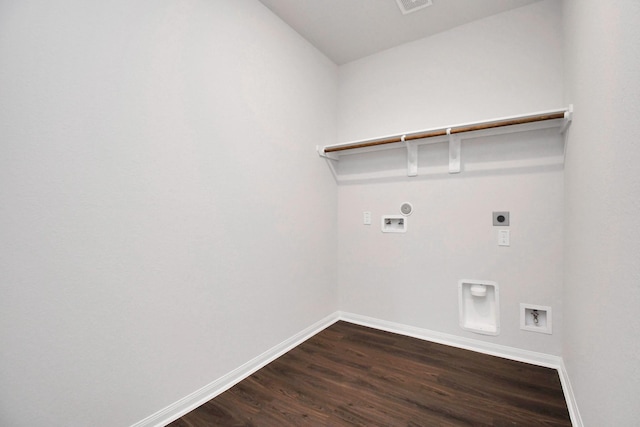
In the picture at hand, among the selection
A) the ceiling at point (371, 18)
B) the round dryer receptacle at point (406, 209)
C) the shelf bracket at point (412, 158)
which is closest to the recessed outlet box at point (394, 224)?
the round dryer receptacle at point (406, 209)

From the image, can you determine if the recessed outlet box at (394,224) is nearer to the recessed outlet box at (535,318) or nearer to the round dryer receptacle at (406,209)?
the round dryer receptacle at (406,209)

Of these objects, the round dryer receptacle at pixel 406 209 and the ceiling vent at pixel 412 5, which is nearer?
the ceiling vent at pixel 412 5

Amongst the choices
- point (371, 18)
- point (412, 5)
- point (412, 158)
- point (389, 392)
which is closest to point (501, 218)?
point (412, 158)

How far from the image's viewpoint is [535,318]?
2062mm

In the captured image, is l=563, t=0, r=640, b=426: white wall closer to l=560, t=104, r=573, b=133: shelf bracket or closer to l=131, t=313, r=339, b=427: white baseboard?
l=560, t=104, r=573, b=133: shelf bracket

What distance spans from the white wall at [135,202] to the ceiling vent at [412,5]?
0.93m

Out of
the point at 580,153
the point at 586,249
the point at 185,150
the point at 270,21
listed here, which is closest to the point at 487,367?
the point at 586,249

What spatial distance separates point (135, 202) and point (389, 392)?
180cm

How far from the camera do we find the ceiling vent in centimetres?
202

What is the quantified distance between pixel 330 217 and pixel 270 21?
5.70 ft

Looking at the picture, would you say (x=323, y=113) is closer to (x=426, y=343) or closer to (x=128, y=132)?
(x=128, y=132)

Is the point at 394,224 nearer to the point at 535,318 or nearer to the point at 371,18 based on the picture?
the point at 535,318

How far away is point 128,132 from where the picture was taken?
4.41 ft

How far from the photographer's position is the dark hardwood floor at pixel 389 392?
59.2 inches
